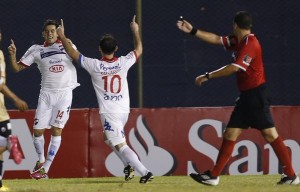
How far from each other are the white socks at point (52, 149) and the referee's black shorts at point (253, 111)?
273cm

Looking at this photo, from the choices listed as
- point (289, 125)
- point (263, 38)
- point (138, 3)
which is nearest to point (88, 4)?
point (138, 3)

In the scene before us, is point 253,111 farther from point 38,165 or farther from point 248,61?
point 38,165

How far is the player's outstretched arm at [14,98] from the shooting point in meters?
9.21

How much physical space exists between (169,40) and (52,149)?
3.70 meters

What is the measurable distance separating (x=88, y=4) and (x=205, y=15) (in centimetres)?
176

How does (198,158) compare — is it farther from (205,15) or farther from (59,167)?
(205,15)

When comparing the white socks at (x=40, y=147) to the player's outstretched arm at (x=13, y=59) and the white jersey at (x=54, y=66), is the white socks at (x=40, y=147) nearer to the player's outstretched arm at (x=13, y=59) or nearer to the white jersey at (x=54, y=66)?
the white jersey at (x=54, y=66)

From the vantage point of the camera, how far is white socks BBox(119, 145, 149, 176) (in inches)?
419

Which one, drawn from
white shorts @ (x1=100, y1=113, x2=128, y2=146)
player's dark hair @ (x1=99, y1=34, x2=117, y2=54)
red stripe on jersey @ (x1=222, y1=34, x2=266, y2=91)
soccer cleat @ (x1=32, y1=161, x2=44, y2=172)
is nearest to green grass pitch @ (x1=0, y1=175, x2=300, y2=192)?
soccer cleat @ (x1=32, y1=161, x2=44, y2=172)

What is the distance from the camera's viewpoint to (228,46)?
10461 mm

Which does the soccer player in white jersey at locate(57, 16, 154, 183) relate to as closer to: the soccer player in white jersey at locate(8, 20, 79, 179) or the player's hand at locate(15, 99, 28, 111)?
the soccer player in white jersey at locate(8, 20, 79, 179)

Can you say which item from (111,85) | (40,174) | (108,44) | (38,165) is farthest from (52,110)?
(108,44)

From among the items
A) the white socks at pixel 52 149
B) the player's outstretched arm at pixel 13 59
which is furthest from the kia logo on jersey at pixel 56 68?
the white socks at pixel 52 149

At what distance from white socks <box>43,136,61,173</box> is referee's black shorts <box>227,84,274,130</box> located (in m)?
2.73
